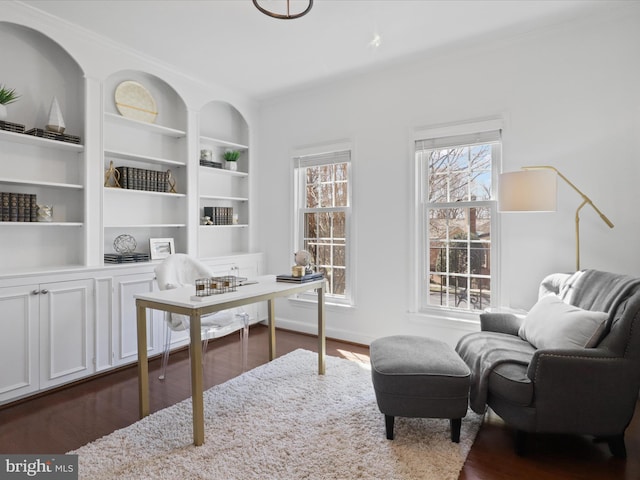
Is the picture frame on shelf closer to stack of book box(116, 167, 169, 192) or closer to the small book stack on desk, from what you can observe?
stack of book box(116, 167, 169, 192)

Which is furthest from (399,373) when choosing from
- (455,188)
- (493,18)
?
(493,18)

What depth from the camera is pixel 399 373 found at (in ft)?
6.96

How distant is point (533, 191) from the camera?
260 centimetres

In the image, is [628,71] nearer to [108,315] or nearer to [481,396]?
[481,396]

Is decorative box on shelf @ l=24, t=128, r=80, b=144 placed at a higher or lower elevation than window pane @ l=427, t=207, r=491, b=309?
higher

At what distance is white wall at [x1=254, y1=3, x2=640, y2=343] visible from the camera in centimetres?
287

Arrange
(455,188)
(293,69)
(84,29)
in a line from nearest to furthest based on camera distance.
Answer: (84,29) < (455,188) < (293,69)

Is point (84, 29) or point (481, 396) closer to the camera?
point (481, 396)

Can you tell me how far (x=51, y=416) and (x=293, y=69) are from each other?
140 inches

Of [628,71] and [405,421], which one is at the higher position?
[628,71]

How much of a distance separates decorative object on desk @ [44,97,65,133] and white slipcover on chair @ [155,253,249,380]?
1.34 metres

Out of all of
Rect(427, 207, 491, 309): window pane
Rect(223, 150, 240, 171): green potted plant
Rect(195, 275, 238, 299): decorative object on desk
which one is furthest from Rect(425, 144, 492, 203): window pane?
Rect(223, 150, 240, 171): green potted plant

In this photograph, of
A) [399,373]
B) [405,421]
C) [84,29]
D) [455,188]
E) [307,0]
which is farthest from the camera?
[455,188]

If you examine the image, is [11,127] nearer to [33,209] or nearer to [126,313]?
[33,209]
